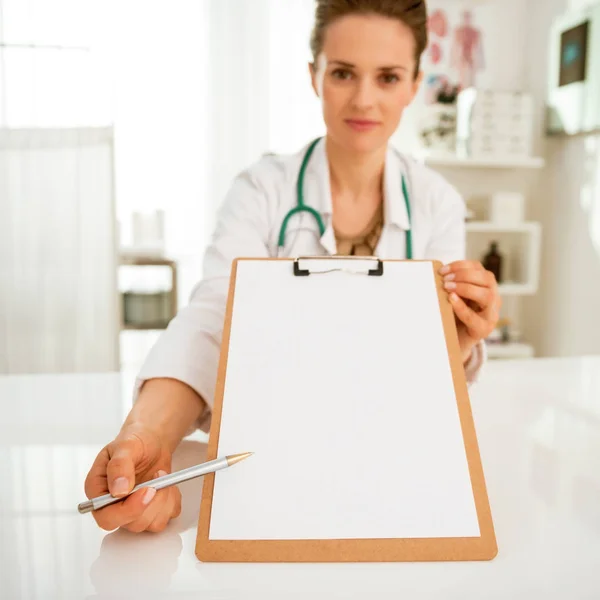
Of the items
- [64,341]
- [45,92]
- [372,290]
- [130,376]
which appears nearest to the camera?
[372,290]

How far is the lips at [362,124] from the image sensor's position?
91cm

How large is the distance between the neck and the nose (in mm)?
135

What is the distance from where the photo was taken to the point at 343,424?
0.46 meters

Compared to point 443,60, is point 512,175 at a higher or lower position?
lower

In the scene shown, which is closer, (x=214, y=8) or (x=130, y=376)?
(x=130, y=376)

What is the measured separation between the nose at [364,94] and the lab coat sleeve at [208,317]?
8.7 inches

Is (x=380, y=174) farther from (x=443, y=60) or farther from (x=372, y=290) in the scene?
(x=443, y=60)

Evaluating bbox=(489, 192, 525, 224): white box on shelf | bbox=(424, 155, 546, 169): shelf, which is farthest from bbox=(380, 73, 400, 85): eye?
bbox=(489, 192, 525, 224): white box on shelf

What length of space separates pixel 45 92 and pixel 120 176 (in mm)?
596

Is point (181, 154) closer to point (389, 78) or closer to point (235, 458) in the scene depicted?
point (389, 78)

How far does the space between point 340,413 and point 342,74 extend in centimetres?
63

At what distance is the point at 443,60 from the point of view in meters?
3.04

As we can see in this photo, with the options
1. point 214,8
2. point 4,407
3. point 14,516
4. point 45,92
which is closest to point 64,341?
point 45,92

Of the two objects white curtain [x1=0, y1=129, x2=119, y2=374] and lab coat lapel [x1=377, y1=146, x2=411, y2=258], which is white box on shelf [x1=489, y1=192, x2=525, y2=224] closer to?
white curtain [x1=0, y1=129, x2=119, y2=374]
